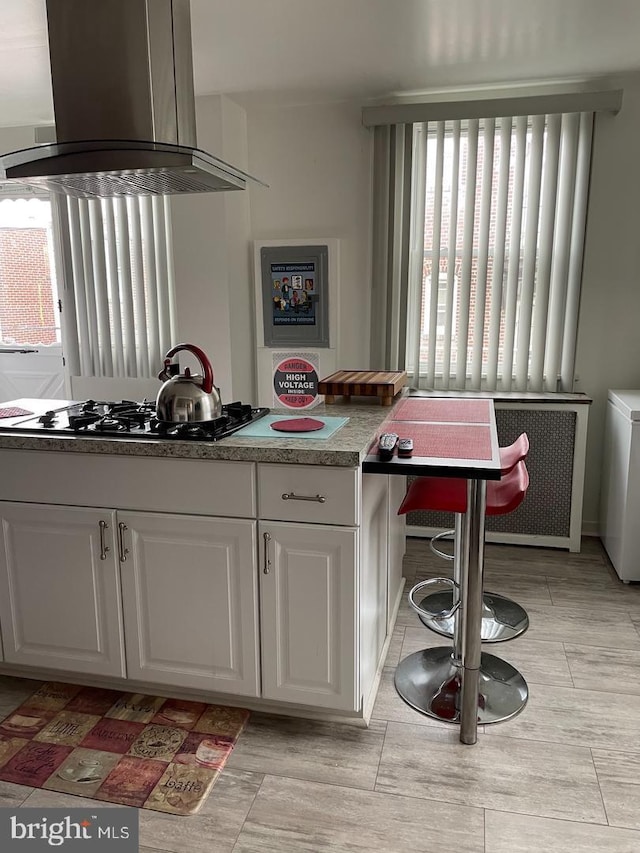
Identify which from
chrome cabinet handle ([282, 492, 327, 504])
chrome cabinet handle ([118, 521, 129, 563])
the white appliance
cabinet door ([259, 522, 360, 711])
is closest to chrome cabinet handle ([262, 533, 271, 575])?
cabinet door ([259, 522, 360, 711])

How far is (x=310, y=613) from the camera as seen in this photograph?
204 centimetres

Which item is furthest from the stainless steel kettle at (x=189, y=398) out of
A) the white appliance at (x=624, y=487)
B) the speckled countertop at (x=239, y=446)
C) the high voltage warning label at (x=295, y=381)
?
the white appliance at (x=624, y=487)

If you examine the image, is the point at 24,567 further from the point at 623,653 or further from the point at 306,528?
the point at 623,653

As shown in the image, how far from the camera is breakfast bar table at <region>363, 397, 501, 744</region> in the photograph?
6.27 ft

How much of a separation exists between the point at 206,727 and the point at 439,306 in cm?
267

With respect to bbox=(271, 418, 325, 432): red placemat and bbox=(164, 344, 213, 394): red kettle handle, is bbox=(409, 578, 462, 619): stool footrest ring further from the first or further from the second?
bbox=(164, 344, 213, 394): red kettle handle

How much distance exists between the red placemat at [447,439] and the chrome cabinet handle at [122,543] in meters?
0.99

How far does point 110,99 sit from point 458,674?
2.31 meters

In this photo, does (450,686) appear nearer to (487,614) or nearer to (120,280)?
(487,614)

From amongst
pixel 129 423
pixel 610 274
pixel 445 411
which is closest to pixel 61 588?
pixel 129 423

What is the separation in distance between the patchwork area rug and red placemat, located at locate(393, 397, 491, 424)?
1.28 metres

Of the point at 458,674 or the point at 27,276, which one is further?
the point at 27,276

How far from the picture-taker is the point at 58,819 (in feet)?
5.93

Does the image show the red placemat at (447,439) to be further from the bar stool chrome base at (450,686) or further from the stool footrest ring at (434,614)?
the bar stool chrome base at (450,686)
